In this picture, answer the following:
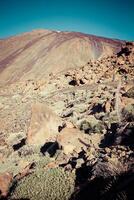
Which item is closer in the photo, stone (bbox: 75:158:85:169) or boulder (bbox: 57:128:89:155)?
stone (bbox: 75:158:85:169)

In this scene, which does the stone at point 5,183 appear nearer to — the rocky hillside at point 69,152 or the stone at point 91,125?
the rocky hillside at point 69,152

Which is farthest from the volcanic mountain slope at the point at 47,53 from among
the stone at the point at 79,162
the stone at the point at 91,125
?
the stone at the point at 79,162

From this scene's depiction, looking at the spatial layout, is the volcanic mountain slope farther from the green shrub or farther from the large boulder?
the green shrub

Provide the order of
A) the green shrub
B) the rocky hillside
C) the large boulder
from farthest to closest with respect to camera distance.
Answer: the large boulder < the green shrub < the rocky hillside

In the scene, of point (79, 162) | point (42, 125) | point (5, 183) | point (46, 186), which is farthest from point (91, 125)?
point (5, 183)

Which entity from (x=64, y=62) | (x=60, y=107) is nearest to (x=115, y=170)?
(x=60, y=107)

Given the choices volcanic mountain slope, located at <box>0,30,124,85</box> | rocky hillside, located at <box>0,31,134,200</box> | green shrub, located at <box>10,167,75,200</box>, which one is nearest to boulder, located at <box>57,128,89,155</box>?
rocky hillside, located at <box>0,31,134,200</box>

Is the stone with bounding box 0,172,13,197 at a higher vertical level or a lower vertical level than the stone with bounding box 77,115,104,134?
lower
